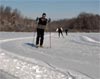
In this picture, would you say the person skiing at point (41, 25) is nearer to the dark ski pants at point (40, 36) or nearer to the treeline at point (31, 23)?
the dark ski pants at point (40, 36)

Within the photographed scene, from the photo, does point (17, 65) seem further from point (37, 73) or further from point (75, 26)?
point (75, 26)

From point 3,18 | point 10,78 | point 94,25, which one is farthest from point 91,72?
point 94,25

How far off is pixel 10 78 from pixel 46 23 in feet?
27.5

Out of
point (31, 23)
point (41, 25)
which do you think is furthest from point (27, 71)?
point (31, 23)

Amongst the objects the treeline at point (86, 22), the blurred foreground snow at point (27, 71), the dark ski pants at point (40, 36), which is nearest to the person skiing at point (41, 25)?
the dark ski pants at point (40, 36)

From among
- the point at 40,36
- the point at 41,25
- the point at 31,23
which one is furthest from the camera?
the point at 31,23

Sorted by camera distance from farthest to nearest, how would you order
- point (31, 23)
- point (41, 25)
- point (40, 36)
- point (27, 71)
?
point (31, 23)
point (40, 36)
point (41, 25)
point (27, 71)

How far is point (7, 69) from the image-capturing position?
9.77 metres

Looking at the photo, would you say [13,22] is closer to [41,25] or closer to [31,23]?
[31,23]

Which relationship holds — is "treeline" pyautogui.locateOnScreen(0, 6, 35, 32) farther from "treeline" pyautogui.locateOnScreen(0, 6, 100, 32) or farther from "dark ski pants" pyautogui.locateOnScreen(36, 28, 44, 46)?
"dark ski pants" pyautogui.locateOnScreen(36, 28, 44, 46)

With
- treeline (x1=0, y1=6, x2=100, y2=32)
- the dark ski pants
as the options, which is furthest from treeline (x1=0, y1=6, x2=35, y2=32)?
the dark ski pants

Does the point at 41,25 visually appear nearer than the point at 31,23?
Yes

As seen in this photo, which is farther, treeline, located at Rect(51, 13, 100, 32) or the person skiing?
treeline, located at Rect(51, 13, 100, 32)

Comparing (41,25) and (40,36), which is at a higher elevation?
(41,25)
